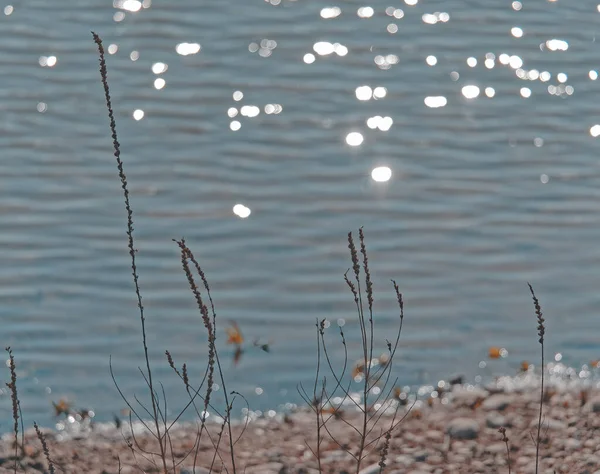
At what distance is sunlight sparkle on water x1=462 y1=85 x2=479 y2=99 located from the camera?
934 centimetres

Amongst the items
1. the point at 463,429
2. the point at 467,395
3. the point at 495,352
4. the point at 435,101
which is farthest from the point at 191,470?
the point at 435,101

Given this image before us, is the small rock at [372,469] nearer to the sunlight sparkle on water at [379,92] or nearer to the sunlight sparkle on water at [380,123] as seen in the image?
the sunlight sparkle on water at [380,123]

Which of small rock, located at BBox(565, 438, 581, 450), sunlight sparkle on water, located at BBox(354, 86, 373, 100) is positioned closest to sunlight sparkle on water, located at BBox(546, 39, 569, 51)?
sunlight sparkle on water, located at BBox(354, 86, 373, 100)

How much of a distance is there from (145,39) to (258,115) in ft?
6.23

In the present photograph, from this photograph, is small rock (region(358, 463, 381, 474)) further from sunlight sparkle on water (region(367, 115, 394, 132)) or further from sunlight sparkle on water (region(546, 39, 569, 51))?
sunlight sparkle on water (region(546, 39, 569, 51))

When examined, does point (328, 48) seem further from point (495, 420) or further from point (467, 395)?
point (495, 420)

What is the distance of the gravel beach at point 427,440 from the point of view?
192 inches

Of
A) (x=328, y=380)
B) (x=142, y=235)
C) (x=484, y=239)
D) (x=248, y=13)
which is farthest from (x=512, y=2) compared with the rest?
(x=328, y=380)

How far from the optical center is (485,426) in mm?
5293

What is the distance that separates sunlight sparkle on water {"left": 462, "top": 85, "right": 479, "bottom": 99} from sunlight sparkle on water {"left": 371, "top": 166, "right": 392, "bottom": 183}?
149 centimetres

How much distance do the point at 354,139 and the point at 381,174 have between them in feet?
2.00

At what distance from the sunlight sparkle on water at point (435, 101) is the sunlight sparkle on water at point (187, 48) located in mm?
2160

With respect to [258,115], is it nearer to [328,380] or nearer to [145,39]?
[145,39]

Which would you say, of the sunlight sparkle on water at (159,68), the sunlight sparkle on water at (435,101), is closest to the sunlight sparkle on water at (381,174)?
the sunlight sparkle on water at (435,101)
